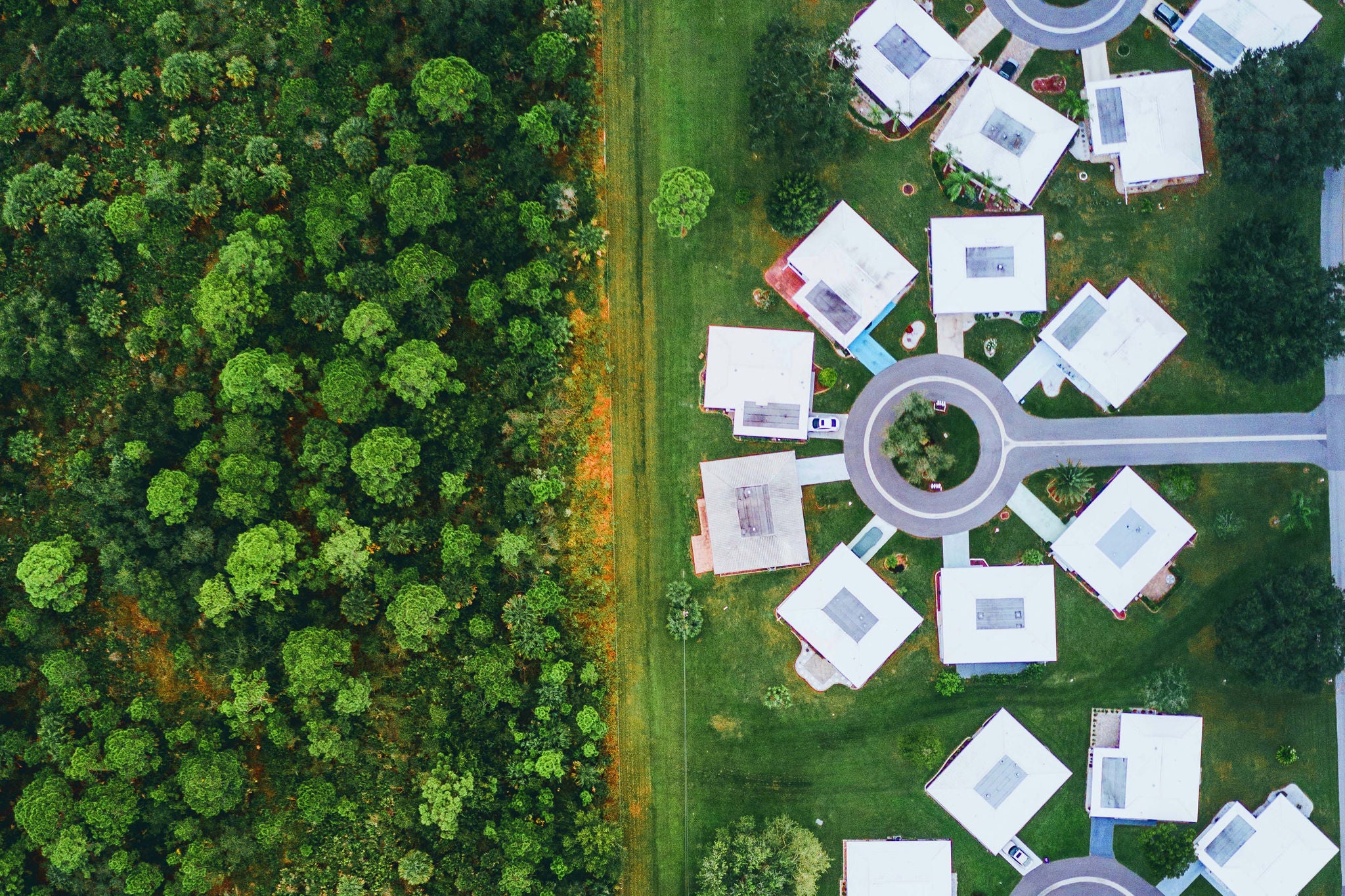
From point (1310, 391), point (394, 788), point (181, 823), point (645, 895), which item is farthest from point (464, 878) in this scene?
point (1310, 391)

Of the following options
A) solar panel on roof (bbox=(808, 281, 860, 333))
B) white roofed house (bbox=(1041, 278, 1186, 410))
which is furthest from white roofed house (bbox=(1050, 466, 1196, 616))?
solar panel on roof (bbox=(808, 281, 860, 333))

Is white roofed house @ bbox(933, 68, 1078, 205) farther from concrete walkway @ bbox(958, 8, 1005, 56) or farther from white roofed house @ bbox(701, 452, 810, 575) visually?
white roofed house @ bbox(701, 452, 810, 575)

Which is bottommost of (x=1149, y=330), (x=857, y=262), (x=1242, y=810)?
(x=1242, y=810)

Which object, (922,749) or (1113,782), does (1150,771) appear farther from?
(922,749)

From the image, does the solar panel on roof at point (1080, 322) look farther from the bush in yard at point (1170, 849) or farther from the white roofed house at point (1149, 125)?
the bush in yard at point (1170, 849)

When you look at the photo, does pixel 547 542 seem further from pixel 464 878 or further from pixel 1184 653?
pixel 1184 653

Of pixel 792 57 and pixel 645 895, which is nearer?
pixel 792 57
